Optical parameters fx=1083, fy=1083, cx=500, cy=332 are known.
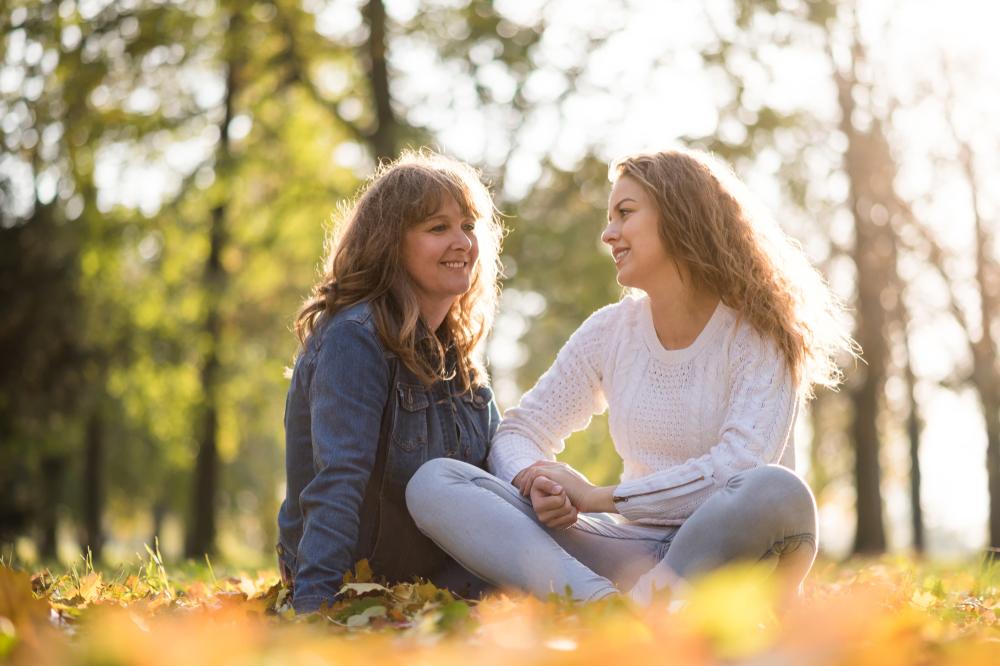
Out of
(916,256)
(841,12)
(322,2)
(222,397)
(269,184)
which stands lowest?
(222,397)

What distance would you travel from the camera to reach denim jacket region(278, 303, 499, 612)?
10.7 feet

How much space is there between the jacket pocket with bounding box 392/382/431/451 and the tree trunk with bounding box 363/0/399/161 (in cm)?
673

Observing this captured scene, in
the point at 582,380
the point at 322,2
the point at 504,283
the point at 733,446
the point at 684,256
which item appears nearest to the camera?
the point at 733,446

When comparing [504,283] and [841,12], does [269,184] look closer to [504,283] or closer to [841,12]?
[504,283]

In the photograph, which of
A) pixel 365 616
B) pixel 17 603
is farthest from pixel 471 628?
pixel 17 603

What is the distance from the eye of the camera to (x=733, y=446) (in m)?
3.44

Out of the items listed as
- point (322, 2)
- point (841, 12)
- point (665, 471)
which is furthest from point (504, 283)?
point (665, 471)

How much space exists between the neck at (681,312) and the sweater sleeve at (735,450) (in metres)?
0.27

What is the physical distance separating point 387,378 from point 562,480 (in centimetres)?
66

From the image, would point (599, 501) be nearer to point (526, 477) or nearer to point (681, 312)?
point (526, 477)

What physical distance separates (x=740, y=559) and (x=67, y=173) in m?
10.8

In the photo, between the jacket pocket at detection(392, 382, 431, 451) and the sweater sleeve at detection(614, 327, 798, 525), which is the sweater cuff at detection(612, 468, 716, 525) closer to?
the sweater sleeve at detection(614, 327, 798, 525)

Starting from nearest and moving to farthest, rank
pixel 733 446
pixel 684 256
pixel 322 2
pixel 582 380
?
pixel 733 446
pixel 684 256
pixel 582 380
pixel 322 2

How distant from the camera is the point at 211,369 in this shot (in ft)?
42.9
